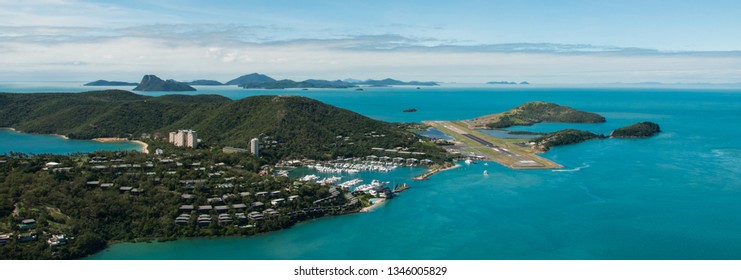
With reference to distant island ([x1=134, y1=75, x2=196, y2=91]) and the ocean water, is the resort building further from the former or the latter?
distant island ([x1=134, y1=75, x2=196, y2=91])

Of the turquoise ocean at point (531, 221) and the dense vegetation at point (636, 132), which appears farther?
the dense vegetation at point (636, 132)

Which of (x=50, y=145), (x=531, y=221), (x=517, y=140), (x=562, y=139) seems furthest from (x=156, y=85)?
(x=531, y=221)

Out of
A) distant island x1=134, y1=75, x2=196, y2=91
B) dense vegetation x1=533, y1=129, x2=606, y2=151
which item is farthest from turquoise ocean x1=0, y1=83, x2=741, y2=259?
distant island x1=134, y1=75, x2=196, y2=91

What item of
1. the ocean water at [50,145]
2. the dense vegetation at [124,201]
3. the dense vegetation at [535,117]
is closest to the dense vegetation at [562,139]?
the dense vegetation at [535,117]

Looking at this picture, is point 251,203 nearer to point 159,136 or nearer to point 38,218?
point 38,218

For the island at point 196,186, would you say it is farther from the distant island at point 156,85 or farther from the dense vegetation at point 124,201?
the distant island at point 156,85

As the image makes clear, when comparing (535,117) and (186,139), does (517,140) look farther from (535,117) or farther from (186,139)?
(186,139)
